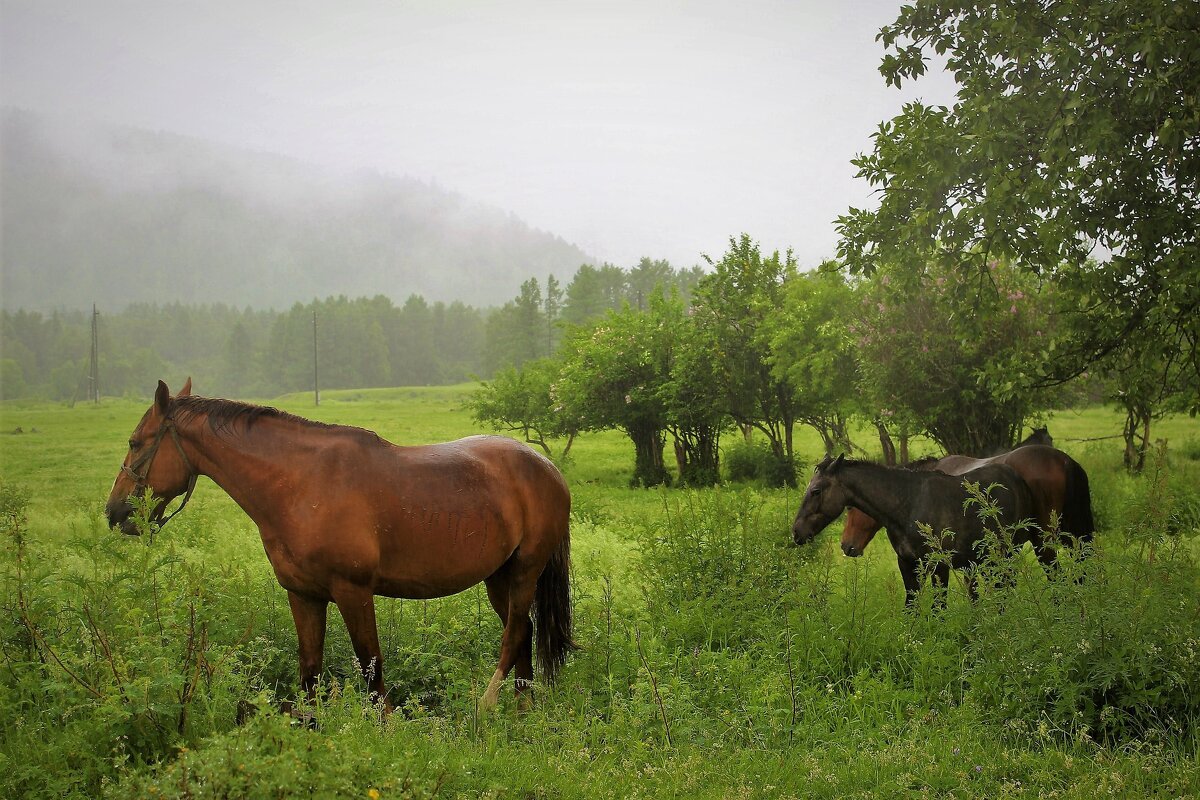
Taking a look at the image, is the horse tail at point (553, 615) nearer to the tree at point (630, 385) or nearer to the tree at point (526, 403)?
the tree at point (630, 385)

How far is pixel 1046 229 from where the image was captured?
7031 mm

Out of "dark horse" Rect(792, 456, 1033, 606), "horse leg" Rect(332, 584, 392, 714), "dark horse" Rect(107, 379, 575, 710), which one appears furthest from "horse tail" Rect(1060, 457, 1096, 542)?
"horse leg" Rect(332, 584, 392, 714)

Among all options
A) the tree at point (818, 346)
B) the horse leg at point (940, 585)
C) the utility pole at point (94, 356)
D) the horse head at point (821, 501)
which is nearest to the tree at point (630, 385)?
the tree at point (818, 346)

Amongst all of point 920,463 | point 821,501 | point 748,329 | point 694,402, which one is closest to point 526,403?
point 694,402

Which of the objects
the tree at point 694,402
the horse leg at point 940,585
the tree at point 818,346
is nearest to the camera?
the horse leg at point 940,585

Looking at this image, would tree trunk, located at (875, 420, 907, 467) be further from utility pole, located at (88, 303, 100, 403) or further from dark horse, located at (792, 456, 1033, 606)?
utility pole, located at (88, 303, 100, 403)

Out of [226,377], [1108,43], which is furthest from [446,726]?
[226,377]

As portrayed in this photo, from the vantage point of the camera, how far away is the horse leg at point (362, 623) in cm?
496

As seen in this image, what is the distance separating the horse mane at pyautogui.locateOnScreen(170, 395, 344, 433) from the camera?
5.15 meters

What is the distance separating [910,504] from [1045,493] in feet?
6.84

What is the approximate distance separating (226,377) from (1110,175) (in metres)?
113

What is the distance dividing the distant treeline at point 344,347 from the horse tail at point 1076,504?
6701 centimetres

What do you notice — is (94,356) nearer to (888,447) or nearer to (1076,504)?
(888,447)

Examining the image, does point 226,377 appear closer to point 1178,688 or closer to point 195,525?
point 195,525
